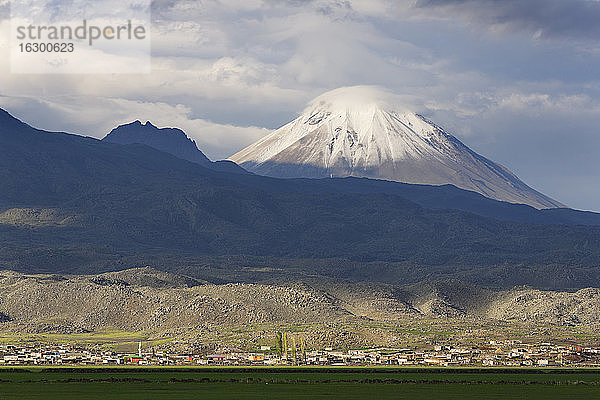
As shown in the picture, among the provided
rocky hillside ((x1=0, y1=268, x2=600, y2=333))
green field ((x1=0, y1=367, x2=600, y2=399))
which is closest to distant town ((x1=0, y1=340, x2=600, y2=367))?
green field ((x1=0, y1=367, x2=600, y2=399))

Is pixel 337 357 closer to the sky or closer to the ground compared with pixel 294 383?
closer to the sky

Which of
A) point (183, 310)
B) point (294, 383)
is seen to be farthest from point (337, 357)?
point (183, 310)

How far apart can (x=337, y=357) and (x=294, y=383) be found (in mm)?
33707

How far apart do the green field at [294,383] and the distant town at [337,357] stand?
33.4 feet

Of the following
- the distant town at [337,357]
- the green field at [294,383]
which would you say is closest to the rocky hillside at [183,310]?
the distant town at [337,357]

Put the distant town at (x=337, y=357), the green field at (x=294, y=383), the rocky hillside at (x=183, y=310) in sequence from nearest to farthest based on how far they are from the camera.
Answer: the green field at (x=294, y=383) < the distant town at (x=337, y=357) < the rocky hillside at (x=183, y=310)

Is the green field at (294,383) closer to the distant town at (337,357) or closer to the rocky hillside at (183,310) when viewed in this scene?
the distant town at (337,357)

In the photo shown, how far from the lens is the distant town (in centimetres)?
12681

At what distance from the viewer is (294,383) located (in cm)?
9819

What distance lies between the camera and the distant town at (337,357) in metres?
127

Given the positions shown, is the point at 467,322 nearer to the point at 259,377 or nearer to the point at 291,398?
the point at 259,377

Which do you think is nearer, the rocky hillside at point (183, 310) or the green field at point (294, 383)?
the green field at point (294, 383)

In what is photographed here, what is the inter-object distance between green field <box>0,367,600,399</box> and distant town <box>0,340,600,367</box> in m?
10.2

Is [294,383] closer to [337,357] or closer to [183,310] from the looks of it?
[337,357]
